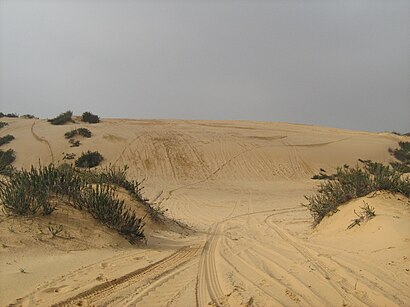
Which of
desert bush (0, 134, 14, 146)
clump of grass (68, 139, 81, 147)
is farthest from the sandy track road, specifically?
desert bush (0, 134, 14, 146)

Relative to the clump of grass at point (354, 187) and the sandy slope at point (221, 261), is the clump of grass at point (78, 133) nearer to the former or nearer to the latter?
the sandy slope at point (221, 261)

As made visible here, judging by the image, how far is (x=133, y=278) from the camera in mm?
4992

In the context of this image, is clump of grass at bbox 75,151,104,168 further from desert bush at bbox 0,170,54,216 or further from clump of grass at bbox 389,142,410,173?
clump of grass at bbox 389,142,410,173

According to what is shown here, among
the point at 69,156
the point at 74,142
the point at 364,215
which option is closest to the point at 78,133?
the point at 74,142

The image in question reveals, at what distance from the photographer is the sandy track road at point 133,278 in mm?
4203

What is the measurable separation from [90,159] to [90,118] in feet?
50.7

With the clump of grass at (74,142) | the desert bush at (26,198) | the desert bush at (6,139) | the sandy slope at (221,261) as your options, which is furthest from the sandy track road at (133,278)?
the desert bush at (6,139)

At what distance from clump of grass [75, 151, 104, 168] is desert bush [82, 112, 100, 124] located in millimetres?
14142

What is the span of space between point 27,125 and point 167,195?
791 inches

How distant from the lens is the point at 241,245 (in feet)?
24.2

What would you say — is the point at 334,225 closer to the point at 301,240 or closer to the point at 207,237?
the point at 301,240

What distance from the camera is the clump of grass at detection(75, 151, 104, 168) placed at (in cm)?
2134

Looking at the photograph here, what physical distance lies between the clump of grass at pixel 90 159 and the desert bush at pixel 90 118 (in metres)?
14.1

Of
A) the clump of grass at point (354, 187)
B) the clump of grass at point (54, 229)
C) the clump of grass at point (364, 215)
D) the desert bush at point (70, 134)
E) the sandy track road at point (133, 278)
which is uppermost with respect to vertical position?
the desert bush at point (70, 134)
